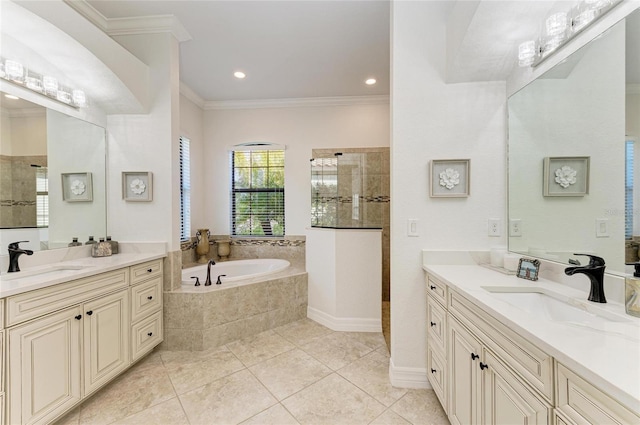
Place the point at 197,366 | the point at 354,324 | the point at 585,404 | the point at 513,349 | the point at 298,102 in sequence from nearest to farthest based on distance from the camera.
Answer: the point at 585,404, the point at 513,349, the point at 197,366, the point at 354,324, the point at 298,102

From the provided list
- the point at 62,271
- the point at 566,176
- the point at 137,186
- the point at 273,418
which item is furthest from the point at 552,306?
the point at 137,186

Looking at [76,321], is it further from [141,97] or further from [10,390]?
[141,97]

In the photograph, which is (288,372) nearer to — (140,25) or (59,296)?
(59,296)

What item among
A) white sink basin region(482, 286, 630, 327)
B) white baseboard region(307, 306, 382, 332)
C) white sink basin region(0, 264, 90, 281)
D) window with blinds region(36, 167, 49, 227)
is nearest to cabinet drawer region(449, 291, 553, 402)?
white sink basin region(482, 286, 630, 327)

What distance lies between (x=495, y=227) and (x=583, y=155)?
70cm

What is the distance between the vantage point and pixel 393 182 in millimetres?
1896

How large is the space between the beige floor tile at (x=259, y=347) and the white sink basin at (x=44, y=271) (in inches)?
55.4

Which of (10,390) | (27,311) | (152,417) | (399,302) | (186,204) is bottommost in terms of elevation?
(152,417)

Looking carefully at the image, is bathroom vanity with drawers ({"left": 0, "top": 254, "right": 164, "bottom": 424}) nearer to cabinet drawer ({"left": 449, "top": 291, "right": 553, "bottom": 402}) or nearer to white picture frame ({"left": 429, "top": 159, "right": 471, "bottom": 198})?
cabinet drawer ({"left": 449, "top": 291, "right": 553, "bottom": 402})

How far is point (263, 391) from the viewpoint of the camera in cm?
182

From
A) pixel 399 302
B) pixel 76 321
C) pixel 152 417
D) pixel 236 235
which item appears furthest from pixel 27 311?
pixel 236 235

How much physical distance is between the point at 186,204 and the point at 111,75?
1.97 meters

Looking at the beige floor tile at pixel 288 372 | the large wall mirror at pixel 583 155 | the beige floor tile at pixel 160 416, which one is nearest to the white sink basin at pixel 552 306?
the large wall mirror at pixel 583 155

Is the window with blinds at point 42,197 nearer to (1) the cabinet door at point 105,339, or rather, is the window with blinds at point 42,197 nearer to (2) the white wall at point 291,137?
(1) the cabinet door at point 105,339
